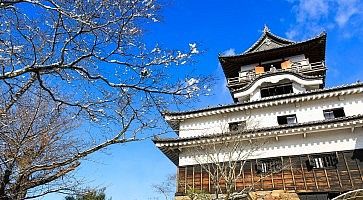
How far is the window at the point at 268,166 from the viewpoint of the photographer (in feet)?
51.4

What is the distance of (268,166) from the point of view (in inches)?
627

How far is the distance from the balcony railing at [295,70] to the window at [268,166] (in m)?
7.74

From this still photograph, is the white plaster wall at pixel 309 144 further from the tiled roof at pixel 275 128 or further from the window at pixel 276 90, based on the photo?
the window at pixel 276 90

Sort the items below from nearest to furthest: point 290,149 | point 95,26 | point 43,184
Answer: point 95,26 → point 43,184 → point 290,149

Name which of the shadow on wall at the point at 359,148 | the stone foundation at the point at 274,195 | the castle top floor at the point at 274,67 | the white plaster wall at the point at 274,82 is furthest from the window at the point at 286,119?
the stone foundation at the point at 274,195

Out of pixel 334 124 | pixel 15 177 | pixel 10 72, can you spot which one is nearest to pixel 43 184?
pixel 15 177

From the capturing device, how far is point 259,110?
18516 millimetres

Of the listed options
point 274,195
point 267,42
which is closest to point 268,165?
point 274,195

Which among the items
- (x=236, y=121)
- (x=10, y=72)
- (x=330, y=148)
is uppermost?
(x=236, y=121)

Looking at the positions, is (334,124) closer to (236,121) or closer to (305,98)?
(305,98)

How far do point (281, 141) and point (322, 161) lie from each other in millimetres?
2243

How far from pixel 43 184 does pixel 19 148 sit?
1079mm

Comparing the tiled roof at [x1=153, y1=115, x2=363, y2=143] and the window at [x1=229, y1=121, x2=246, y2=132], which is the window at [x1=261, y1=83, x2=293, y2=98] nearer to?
the window at [x1=229, y1=121, x2=246, y2=132]

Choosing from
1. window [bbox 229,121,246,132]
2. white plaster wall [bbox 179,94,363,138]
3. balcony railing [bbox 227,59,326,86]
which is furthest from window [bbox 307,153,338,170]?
balcony railing [bbox 227,59,326,86]
